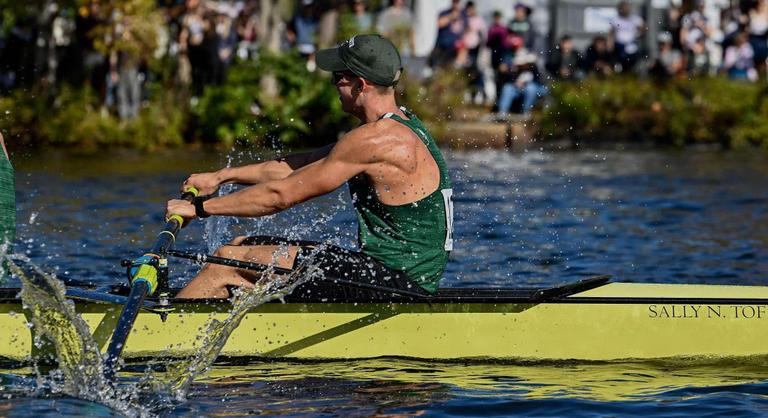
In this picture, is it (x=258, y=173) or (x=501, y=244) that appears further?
(x=501, y=244)

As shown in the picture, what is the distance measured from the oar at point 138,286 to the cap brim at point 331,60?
1.15 meters

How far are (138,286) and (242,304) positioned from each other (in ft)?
2.05

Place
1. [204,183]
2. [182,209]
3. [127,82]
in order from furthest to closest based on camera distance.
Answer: [127,82]
[204,183]
[182,209]

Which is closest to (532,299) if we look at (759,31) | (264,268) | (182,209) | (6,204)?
(264,268)

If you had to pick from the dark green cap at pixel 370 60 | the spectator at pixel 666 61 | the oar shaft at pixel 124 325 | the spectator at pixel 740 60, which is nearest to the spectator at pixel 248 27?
the spectator at pixel 666 61

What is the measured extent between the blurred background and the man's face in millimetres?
13068

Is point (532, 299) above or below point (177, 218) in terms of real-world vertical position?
below

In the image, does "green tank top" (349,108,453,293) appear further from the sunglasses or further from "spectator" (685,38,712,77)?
"spectator" (685,38,712,77)

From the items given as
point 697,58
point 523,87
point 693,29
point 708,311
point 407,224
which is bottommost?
point 708,311

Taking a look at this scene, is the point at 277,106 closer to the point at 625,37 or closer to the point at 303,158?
the point at 625,37

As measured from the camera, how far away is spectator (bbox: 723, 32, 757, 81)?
2372 cm

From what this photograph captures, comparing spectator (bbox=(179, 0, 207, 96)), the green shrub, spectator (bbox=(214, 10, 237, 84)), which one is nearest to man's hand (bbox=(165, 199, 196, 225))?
the green shrub

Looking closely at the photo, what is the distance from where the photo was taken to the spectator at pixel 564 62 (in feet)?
77.7

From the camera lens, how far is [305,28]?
2473cm
